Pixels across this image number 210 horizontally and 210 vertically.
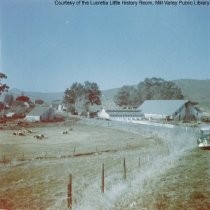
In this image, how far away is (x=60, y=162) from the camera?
9.51 m

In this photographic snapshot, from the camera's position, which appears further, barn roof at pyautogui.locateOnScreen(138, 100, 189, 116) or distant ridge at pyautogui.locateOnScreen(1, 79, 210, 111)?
barn roof at pyautogui.locateOnScreen(138, 100, 189, 116)

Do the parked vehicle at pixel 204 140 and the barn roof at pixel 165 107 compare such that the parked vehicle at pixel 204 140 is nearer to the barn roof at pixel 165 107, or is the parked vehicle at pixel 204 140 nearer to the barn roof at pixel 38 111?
the barn roof at pixel 165 107

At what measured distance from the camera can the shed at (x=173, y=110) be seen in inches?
584

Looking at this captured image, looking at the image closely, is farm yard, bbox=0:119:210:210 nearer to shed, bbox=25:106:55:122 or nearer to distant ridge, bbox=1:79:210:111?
distant ridge, bbox=1:79:210:111

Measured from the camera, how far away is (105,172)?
8.86 meters

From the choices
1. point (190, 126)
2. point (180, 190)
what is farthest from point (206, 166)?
point (190, 126)

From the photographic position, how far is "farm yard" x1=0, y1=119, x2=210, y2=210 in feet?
23.9

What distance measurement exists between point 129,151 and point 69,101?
23.4 ft

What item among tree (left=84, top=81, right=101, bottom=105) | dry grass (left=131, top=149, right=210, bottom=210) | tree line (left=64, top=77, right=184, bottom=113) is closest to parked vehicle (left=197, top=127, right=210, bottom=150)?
tree line (left=64, top=77, right=184, bottom=113)

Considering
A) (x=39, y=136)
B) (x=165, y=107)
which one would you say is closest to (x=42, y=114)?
(x=39, y=136)

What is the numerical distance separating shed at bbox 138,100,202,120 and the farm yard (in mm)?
2444

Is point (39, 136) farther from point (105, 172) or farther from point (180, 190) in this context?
point (180, 190)

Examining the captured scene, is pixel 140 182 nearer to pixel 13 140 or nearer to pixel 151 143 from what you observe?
pixel 151 143

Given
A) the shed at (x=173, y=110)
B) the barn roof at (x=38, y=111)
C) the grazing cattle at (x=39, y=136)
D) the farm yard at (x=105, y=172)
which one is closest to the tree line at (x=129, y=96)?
the shed at (x=173, y=110)
